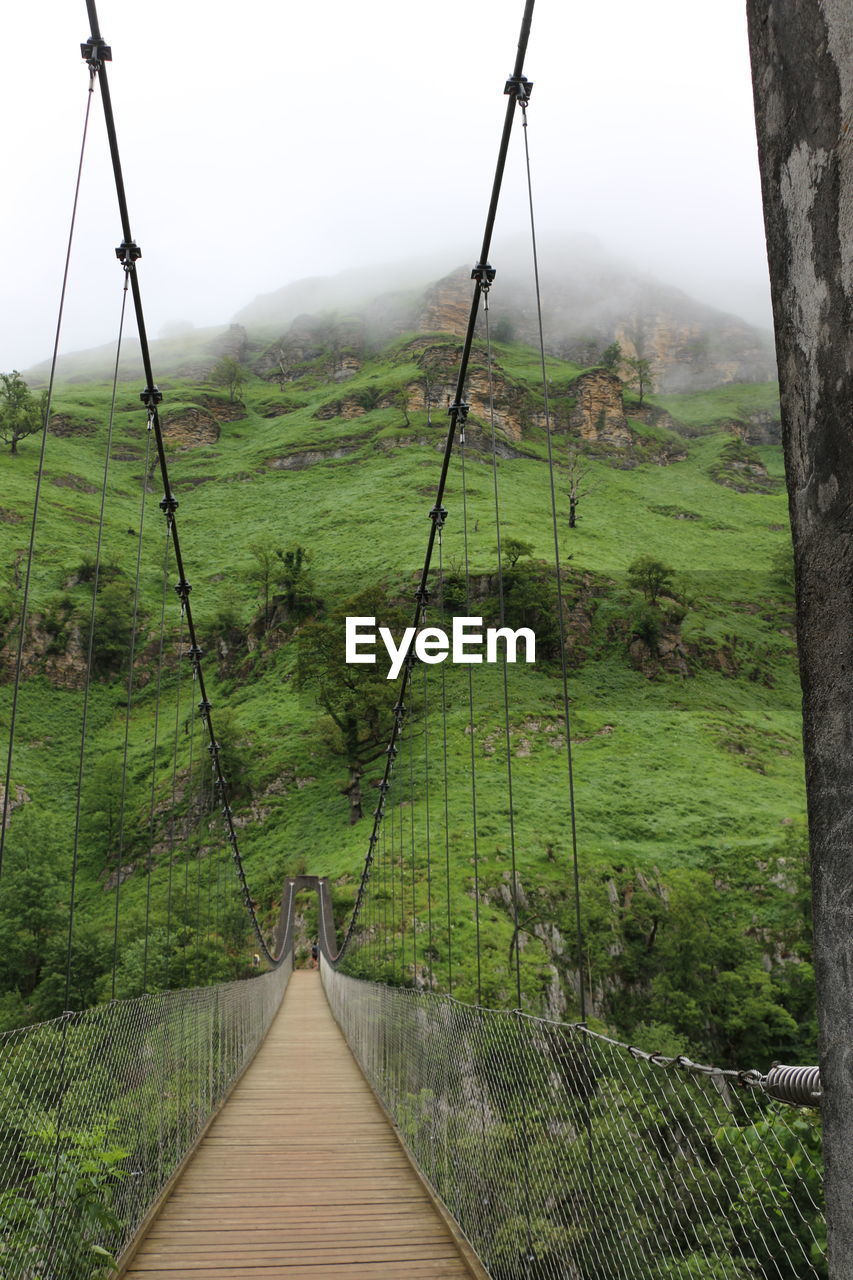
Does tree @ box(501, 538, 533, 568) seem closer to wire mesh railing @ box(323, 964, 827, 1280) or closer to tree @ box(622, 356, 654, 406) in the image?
wire mesh railing @ box(323, 964, 827, 1280)

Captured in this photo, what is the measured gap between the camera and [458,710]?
35.9 m

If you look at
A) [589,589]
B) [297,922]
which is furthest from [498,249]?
[297,922]

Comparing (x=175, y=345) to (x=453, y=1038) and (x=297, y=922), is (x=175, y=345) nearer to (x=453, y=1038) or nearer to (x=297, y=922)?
(x=297, y=922)

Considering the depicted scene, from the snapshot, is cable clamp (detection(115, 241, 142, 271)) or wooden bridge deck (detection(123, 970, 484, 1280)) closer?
wooden bridge deck (detection(123, 970, 484, 1280))

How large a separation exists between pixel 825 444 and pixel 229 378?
332 feet

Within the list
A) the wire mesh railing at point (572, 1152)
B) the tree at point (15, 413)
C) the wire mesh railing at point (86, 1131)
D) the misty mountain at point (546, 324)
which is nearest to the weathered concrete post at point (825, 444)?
the wire mesh railing at point (572, 1152)

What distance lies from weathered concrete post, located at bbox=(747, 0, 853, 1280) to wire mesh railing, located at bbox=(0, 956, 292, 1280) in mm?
2583

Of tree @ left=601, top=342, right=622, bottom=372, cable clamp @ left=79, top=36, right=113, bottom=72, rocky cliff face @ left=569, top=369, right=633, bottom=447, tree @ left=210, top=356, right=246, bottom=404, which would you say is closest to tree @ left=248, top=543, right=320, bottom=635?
cable clamp @ left=79, top=36, right=113, bottom=72

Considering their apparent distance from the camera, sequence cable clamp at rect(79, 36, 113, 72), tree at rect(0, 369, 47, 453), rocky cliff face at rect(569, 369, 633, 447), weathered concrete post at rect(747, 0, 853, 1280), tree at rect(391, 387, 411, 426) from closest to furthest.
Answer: weathered concrete post at rect(747, 0, 853, 1280)
cable clamp at rect(79, 36, 113, 72)
tree at rect(0, 369, 47, 453)
tree at rect(391, 387, 411, 426)
rocky cliff face at rect(569, 369, 633, 447)

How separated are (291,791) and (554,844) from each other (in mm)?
14036

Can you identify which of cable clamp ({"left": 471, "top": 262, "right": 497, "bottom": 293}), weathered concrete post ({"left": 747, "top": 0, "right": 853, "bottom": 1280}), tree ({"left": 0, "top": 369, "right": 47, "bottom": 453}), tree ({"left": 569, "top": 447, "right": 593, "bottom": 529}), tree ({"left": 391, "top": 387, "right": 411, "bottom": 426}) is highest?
tree ({"left": 391, "top": 387, "right": 411, "bottom": 426})

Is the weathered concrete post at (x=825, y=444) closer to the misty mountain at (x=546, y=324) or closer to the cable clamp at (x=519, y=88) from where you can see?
the cable clamp at (x=519, y=88)

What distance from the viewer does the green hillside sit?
1933cm

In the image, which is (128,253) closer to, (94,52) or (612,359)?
(94,52)
